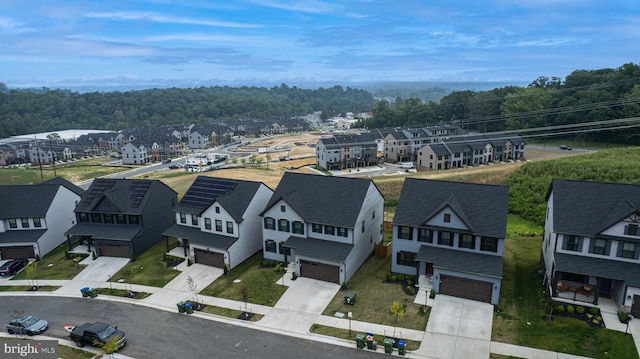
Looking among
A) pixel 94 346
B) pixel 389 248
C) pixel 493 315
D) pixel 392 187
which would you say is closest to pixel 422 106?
pixel 392 187

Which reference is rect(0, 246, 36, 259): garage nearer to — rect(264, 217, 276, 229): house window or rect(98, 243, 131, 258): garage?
rect(98, 243, 131, 258): garage

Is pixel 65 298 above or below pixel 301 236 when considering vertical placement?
below

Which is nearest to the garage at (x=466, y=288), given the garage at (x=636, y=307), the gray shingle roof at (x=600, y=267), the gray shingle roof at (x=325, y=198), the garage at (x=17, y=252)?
the gray shingle roof at (x=600, y=267)

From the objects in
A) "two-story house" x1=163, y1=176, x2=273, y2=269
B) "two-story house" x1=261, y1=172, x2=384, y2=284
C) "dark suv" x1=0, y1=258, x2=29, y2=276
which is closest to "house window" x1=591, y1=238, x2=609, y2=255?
"two-story house" x1=261, y1=172, x2=384, y2=284

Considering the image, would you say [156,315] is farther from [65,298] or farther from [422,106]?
[422,106]

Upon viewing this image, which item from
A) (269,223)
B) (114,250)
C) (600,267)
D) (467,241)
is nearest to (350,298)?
(467,241)

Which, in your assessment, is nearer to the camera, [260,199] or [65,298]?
[65,298]
